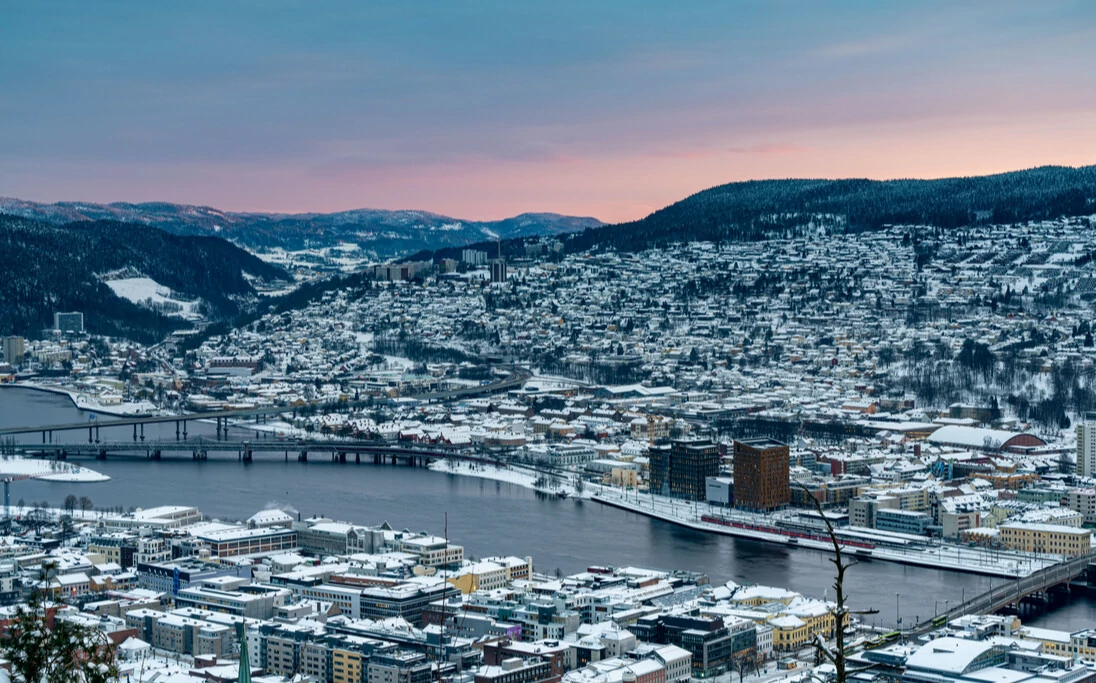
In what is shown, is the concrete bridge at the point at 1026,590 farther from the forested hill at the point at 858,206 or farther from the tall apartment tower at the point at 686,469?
the forested hill at the point at 858,206

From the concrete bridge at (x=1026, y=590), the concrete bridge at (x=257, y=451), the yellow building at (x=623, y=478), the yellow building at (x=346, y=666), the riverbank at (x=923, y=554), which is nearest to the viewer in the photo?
the yellow building at (x=346, y=666)

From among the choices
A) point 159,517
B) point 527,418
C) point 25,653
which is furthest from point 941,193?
point 25,653

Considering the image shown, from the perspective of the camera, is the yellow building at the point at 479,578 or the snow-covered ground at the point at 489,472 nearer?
the yellow building at the point at 479,578

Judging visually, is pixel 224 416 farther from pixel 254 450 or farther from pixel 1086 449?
pixel 1086 449

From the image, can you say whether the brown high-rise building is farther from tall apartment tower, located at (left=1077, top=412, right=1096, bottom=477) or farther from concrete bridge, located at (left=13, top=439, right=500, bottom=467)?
concrete bridge, located at (left=13, top=439, right=500, bottom=467)

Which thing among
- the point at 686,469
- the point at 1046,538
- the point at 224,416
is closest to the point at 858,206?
the point at 224,416

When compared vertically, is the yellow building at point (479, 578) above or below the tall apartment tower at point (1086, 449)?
below

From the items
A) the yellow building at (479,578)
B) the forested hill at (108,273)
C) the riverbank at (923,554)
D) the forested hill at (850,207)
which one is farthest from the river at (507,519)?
the forested hill at (850,207)
